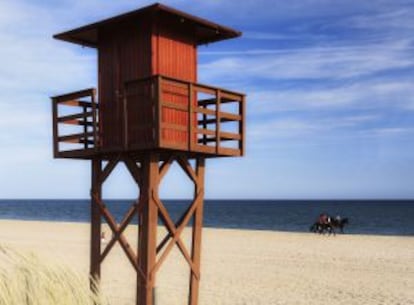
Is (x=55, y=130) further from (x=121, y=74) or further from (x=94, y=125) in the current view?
(x=121, y=74)

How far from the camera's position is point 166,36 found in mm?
12641

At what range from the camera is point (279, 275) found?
2212 cm

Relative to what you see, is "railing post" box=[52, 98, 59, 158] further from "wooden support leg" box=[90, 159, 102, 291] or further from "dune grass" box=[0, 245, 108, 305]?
"dune grass" box=[0, 245, 108, 305]

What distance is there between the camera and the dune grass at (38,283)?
16.7 feet

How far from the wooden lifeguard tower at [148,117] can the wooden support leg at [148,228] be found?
2 centimetres

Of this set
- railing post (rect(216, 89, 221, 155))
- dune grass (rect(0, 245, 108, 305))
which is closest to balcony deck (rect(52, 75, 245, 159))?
railing post (rect(216, 89, 221, 155))

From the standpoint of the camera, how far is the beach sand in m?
17.6

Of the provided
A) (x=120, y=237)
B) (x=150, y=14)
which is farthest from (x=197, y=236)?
(x=150, y=14)

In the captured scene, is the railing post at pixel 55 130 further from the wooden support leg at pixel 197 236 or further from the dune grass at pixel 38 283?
the dune grass at pixel 38 283

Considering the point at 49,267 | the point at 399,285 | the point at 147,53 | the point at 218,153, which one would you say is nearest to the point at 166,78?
the point at 147,53

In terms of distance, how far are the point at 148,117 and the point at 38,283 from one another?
695 cm

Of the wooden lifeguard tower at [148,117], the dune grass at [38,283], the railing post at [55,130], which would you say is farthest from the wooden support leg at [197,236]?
the dune grass at [38,283]

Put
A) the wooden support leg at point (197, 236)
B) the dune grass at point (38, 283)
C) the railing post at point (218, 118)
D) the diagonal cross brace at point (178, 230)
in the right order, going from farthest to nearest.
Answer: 1. the wooden support leg at point (197, 236)
2. the railing post at point (218, 118)
3. the diagonal cross brace at point (178, 230)
4. the dune grass at point (38, 283)

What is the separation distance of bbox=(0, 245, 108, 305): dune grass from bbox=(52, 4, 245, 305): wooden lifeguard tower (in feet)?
20.2
